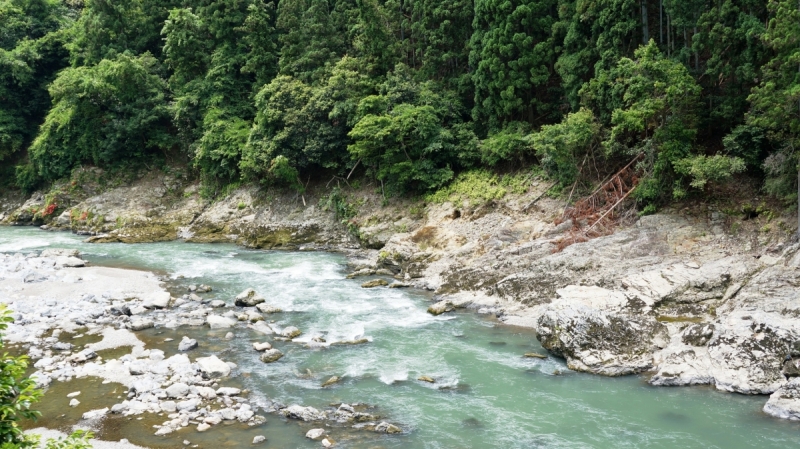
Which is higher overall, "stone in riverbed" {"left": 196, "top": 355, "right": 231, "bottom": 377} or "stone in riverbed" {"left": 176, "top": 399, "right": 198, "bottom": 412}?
"stone in riverbed" {"left": 176, "top": 399, "right": 198, "bottom": 412}

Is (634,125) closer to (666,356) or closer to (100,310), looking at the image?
(666,356)

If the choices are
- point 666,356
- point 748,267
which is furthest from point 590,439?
point 748,267

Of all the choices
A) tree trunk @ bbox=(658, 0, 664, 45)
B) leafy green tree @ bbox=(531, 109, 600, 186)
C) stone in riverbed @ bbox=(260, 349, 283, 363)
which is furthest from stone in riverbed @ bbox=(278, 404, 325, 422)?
tree trunk @ bbox=(658, 0, 664, 45)

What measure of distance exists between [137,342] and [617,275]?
13.8 metres

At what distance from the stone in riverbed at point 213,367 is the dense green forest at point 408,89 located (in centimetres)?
1481

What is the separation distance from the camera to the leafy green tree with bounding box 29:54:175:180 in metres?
38.8

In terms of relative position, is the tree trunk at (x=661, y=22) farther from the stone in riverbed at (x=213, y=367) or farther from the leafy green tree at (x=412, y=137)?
the stone in riverbed at (x=213, y=367)

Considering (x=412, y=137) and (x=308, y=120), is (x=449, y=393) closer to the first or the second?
(x=412, y=137)

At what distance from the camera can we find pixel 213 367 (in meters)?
13.3

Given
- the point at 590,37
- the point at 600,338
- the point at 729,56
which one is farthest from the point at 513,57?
the point at 600,338

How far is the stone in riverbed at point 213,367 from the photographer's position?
13.2 meters

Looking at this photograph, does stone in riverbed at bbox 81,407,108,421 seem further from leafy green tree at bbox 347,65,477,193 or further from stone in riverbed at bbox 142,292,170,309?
leafy green tree at bbox 347,65,477,193

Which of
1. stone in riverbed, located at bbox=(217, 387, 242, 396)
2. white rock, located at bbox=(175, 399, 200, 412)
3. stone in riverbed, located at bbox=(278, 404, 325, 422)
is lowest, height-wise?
stone in riverbed, located at bbox=(217, 387, 242, 396)

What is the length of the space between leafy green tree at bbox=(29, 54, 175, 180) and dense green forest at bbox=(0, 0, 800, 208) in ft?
0.45
